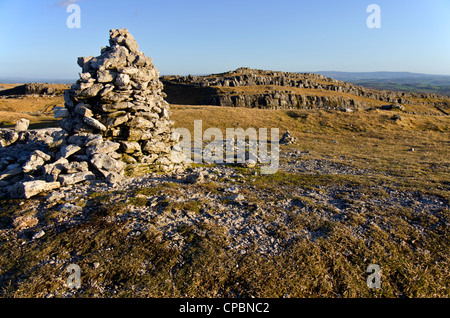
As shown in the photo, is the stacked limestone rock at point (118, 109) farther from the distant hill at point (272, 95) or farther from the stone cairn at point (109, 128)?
the distant hill at point (272, 95)

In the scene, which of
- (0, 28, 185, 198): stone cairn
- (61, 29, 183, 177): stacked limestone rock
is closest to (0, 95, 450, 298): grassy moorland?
(0, 28, 185, 198): stone cairn

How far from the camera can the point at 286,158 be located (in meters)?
25.0

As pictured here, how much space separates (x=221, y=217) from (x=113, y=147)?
8611 mm

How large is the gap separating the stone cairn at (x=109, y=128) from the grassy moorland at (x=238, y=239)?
2057 mm

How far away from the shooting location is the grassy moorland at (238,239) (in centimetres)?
766

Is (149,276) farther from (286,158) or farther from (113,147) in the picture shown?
(286,158)

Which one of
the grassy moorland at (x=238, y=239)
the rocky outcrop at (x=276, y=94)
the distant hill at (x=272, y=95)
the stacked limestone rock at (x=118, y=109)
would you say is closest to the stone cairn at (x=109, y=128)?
the stacked limestone rock at (x=118, y=109)

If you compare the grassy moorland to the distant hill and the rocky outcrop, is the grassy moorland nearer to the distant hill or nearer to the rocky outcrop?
the distant hill

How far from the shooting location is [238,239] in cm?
986

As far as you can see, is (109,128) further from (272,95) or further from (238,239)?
(272,95)

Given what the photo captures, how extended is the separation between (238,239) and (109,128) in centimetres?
1162

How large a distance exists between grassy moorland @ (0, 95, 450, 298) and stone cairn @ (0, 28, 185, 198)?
6.75 ft

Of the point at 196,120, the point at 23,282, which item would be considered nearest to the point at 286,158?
the point at 23,282

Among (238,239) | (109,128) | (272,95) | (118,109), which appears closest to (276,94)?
(272,95)
